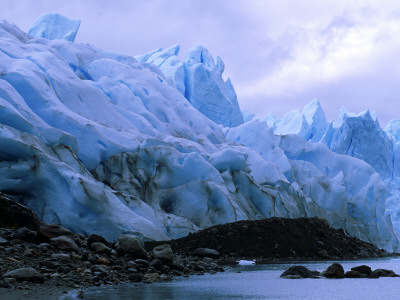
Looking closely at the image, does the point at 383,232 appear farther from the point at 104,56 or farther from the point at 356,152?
the point at 104,56

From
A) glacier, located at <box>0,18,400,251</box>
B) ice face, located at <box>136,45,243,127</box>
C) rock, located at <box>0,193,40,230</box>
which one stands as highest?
ice face, located at <box>136,45,243,127</box>

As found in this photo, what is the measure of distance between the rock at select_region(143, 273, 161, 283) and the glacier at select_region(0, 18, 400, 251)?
5201 millimetres

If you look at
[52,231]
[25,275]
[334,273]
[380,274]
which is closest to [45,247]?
[52,231]

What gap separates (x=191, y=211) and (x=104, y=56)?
10230mm

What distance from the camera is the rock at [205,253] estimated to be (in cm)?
1156

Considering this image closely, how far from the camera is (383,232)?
77.3 feet

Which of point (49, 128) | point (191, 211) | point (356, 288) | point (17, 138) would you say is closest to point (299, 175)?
point (191, 211)

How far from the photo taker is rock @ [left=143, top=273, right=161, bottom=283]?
261 inches

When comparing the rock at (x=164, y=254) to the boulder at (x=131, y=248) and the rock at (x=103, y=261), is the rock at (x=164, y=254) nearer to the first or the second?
the boulder at (x=131, y=248)

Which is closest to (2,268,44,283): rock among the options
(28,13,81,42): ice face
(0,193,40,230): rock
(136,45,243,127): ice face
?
(0,193,40,230): rock

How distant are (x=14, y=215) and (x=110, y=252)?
150 cm

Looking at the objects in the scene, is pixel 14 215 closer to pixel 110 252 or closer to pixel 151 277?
pixel 110 252

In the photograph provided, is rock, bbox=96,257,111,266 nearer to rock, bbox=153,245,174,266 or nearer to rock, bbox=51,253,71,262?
rock, bbox=51,253,71,262

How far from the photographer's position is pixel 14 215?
767 cm
